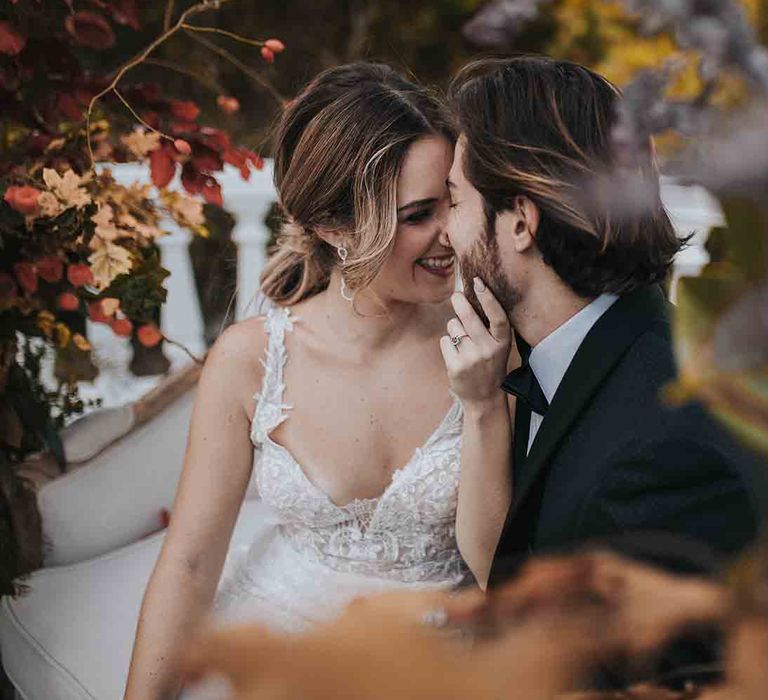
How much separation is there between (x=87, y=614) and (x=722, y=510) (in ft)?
4.09

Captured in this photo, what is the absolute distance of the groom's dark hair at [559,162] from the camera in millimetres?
1454

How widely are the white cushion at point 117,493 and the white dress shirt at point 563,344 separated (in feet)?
3.31

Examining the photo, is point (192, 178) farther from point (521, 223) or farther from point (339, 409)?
point (521, 223)

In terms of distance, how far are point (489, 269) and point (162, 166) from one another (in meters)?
0.66

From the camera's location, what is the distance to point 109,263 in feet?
6.05

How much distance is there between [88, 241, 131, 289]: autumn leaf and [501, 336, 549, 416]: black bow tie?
0.69m

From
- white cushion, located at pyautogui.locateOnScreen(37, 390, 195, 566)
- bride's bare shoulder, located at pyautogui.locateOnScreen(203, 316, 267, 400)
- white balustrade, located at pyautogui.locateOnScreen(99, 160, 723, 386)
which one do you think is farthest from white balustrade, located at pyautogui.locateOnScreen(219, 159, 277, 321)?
bride's bare shoulder, located at pyautogui.locateOnScreen(203, 316, 267, 400)

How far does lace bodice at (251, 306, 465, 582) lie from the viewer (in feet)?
6.20

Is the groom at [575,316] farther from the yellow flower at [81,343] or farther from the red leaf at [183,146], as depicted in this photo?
the yellow flower at [81,343]

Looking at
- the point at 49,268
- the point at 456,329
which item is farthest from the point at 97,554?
the point at 456,329

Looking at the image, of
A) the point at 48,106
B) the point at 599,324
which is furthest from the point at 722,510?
the point at 48,106

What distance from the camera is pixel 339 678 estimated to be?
407mm

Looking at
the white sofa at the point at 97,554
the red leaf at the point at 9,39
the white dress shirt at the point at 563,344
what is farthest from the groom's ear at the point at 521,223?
the white sofa at the point at 97,554

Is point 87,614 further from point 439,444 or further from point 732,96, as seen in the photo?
point 732,96
